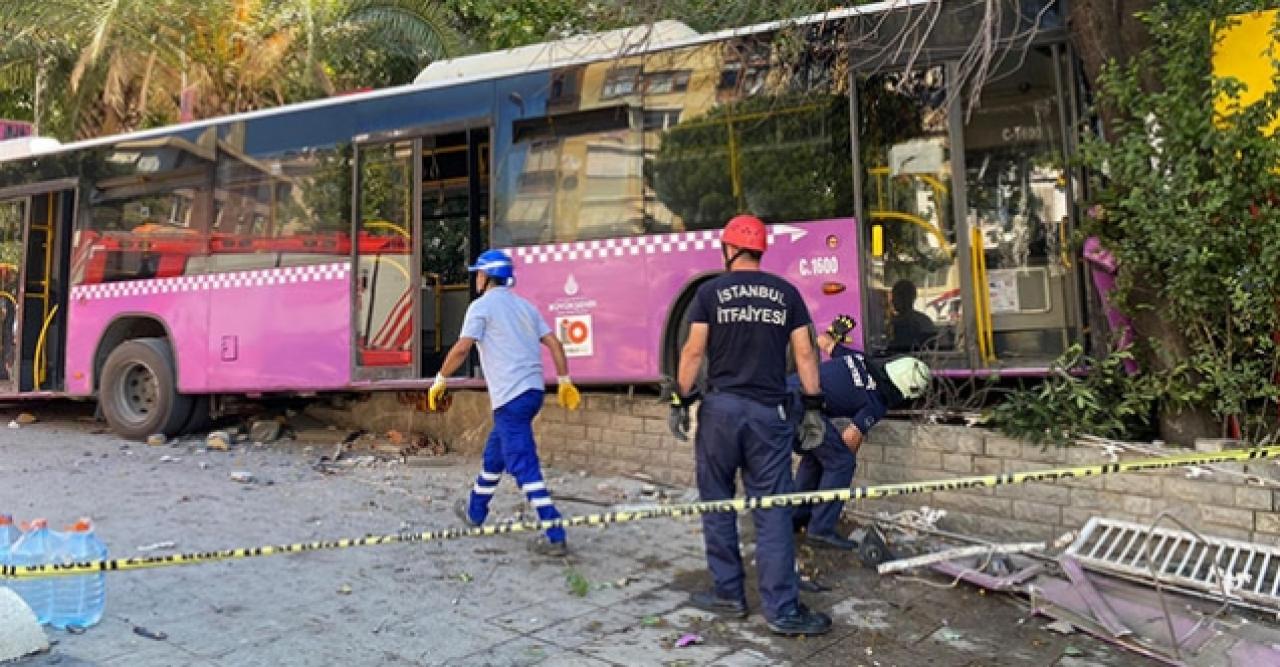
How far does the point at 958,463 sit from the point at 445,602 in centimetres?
306

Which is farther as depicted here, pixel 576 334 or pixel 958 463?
pixel 576 334

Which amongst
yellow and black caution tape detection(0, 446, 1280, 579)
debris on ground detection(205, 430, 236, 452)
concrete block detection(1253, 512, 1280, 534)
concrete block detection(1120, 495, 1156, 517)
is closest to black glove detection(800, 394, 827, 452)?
yellow and black caution tape detection(0, 446, 1280, 579)

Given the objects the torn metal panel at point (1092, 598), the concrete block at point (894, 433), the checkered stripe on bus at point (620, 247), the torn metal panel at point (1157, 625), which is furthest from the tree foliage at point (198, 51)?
the torn metal panel at point (1157, 625)

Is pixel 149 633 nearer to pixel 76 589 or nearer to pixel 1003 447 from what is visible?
pixel 76 589

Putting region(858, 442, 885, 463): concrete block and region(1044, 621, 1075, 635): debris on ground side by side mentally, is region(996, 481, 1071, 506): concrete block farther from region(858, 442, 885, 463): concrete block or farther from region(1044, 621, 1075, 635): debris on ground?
region(1044, 621, 1075, 635): debris on ground

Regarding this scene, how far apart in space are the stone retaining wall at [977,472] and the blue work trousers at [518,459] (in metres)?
1.86

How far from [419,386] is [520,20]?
5.78 metres

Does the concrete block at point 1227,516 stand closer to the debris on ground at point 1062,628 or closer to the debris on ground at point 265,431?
the debris on ground at point 1062,628

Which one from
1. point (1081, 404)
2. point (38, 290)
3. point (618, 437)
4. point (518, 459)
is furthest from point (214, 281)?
point (1081, 404)

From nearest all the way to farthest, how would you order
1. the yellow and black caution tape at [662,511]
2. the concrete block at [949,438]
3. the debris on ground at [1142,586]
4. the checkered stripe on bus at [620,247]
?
1. the yellow and black caution tape at [662,511]
2. the debris on ground at [1142,586]
3. the concrete block at [949,438]
4. the checkered stripe on bus at [620,247]

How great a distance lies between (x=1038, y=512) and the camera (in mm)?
4906

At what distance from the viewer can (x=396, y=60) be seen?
13758 millimetres

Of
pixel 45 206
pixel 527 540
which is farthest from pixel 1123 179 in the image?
pixel 45 206

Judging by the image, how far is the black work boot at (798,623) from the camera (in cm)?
368
